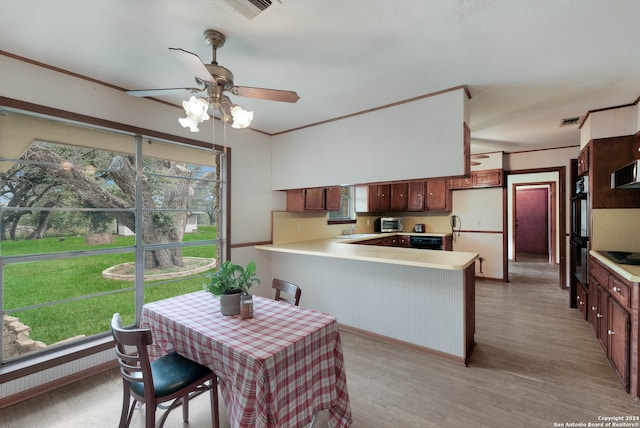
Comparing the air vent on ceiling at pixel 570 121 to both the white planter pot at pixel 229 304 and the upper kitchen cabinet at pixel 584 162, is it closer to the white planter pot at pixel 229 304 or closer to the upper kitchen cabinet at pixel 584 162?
the upper kitchen cabinet at pixel 584 162

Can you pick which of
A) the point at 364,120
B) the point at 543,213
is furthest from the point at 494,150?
the point at 543,213

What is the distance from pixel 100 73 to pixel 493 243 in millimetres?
6294

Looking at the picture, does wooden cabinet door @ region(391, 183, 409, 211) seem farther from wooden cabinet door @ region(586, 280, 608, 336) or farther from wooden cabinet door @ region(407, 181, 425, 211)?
wooden cabinet door @ region(586, 280, 608, 336)

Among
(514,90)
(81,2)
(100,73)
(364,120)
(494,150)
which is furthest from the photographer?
(494,150)

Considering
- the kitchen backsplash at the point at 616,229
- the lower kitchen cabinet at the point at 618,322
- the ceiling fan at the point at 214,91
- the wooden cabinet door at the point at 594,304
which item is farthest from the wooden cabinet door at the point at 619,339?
the ceiling fan at the point at 214,91

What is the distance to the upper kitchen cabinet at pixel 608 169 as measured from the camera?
117 inches

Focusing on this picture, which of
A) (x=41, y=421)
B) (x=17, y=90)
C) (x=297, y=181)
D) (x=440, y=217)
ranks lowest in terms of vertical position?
(x=41, y=421)

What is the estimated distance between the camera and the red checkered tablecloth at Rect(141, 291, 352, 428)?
1.34 metres

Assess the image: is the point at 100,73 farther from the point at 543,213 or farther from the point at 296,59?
the point at 543,213

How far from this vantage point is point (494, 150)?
17.1 feet

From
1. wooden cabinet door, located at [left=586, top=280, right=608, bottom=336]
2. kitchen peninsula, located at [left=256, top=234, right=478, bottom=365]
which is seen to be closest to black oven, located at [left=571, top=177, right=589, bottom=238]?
wooden cabinet door, located at [left=586, top=280, right=608, bottom=336]

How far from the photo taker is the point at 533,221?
8898mm

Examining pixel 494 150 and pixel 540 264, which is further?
pixel 540 264

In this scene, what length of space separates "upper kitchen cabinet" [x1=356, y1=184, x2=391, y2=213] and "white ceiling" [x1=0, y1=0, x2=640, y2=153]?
2.77 metres
